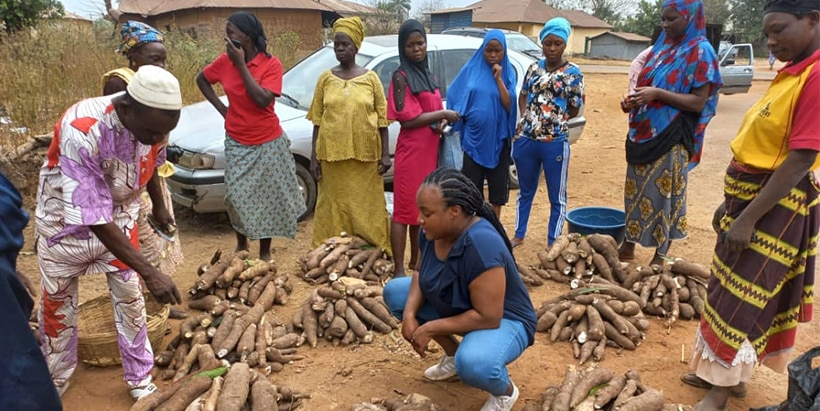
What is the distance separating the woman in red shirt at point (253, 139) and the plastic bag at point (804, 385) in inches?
148

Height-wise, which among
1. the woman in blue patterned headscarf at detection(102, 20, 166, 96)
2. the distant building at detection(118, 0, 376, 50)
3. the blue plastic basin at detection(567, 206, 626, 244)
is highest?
the distant building at detection(118, 0, 376, 50)

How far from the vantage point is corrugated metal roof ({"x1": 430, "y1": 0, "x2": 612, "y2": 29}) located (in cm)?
3572

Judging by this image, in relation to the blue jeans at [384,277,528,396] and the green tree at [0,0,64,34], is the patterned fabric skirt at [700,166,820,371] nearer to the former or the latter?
the blue jeans at [384,277,528,396]

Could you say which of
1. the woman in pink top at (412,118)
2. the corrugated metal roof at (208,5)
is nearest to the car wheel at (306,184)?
the woman in pink top at (412,118)

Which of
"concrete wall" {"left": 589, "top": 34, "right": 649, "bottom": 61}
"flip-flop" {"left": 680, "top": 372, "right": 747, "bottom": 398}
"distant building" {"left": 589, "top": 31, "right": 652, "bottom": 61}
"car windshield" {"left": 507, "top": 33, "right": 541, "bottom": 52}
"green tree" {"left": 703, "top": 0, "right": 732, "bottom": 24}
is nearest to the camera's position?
"flip-flop" {"left": 680, "top": 372, "right": 747, "bottom": 398}

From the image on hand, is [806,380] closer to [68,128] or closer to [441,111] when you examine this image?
[441,111]

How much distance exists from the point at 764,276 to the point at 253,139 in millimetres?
3675

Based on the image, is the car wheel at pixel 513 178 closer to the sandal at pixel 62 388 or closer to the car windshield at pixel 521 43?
the car windshield at pixel 521 43

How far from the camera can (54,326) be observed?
3039 mm

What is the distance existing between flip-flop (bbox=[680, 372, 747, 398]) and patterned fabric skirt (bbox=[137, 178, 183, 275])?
348cm

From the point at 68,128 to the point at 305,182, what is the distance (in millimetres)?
3504

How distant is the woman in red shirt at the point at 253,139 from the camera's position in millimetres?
4445

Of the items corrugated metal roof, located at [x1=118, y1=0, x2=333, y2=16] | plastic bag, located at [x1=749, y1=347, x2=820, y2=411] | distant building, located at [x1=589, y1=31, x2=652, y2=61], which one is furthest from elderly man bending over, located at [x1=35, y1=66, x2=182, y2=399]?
distant building, located at [x1=589, y1=31, x2=652, y2=61]

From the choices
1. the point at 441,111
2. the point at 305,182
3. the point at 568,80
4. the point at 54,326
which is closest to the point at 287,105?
the point at 305,182
